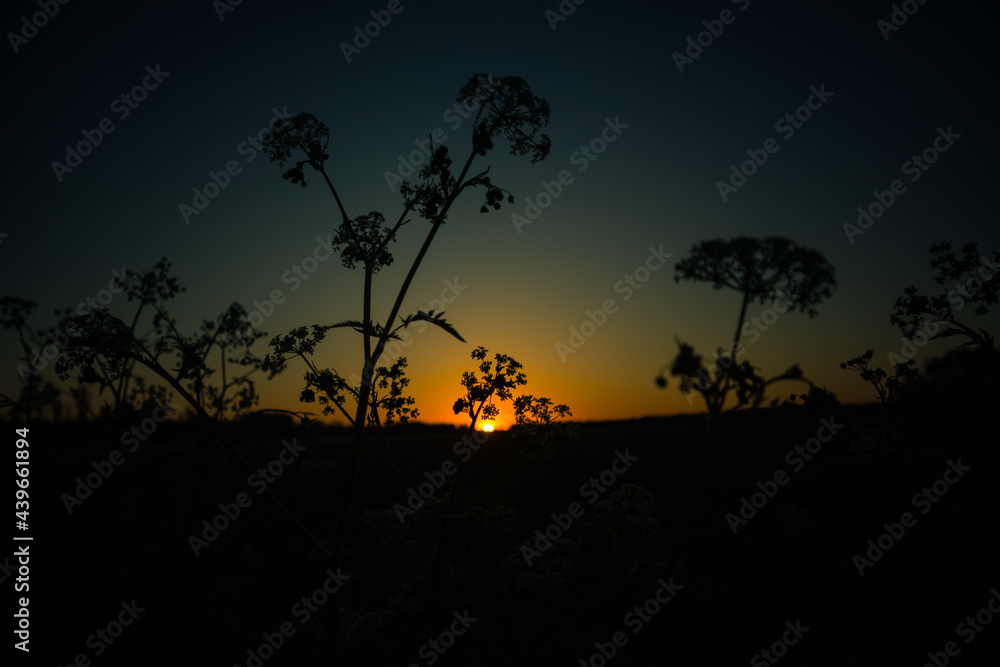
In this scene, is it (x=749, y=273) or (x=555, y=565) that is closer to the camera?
(x=749, y=273)

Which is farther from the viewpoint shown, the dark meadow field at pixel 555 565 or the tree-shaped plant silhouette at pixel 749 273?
the dark meadow field at pixel 555 565

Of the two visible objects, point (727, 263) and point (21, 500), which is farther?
point (21, 500)

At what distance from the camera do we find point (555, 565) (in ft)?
20.6

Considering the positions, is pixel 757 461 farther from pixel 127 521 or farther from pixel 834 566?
pixel 127 521

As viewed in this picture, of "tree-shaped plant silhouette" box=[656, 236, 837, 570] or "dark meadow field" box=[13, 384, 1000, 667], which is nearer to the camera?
"tree-shaped plant silhouette" box=[656, 236, 837, 570]

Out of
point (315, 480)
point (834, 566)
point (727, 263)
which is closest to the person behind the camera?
point (727, 263)

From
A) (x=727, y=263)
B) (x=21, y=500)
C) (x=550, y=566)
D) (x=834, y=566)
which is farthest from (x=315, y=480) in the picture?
(x=727, y=263)

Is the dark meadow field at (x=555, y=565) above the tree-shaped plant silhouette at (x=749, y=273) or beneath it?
beneath

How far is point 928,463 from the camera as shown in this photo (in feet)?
31.7

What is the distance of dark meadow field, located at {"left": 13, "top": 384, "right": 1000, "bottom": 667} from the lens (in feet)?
19.4

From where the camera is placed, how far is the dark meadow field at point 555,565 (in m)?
5.92

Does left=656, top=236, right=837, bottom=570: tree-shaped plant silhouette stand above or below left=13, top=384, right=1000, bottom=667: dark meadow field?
above

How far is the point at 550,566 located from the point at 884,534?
578 cm

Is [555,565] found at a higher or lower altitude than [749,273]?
lower
